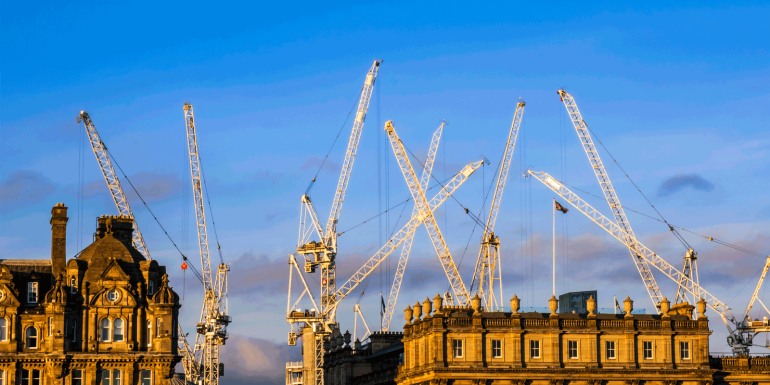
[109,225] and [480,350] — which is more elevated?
[109,225]

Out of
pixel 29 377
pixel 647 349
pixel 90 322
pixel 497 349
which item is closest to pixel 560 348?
pixel 497 349

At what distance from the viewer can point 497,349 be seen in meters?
125

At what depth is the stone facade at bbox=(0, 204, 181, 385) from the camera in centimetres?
12725

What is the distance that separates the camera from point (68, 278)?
131 m

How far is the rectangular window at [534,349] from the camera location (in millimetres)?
125312

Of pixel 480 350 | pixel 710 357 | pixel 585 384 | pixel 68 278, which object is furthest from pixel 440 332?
pixel 68 278

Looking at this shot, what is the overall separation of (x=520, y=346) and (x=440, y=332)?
8.83m

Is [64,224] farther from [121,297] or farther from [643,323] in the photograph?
[643,323]

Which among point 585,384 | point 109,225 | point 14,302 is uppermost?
point 109,225

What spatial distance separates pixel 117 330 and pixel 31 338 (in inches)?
360

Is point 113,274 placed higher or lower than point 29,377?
higher

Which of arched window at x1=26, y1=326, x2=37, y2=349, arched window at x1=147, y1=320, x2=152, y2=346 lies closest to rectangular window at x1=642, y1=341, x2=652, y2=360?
arched window at x1=147, y1=320, x2=152, y2=346

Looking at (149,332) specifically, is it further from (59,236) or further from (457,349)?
(457,349)

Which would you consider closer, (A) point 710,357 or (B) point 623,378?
(B) point 623,378
